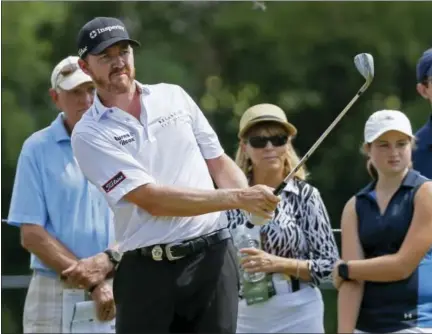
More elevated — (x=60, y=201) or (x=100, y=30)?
(x=100, y=30)

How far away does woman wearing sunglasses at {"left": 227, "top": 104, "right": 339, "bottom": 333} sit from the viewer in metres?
6.74

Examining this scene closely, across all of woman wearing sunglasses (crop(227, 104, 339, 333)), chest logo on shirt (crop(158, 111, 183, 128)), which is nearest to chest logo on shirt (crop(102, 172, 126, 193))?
chest logo on shirt (crop(158, 111, 183, 128))

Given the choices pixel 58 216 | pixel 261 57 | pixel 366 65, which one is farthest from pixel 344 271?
pixel 261 57

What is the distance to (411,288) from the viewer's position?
6188 millimetres

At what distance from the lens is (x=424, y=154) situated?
21.3ft

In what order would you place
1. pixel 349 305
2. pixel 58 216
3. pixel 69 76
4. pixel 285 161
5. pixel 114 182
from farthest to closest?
pixel 69 76, pixel 58 216, pixel 285 161, pixel 349 305, pixel 114 182

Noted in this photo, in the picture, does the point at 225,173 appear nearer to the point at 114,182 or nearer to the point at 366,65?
the point at 114,182

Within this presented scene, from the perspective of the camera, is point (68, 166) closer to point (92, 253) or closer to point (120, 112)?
point (92, 253)

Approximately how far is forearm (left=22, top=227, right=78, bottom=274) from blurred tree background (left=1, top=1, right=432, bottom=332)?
31.7ft

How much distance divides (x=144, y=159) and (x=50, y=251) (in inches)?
47.3

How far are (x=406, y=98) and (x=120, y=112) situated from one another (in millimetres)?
13527

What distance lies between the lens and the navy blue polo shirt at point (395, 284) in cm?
615

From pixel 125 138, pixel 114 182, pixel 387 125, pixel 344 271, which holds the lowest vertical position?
pixel 344 271

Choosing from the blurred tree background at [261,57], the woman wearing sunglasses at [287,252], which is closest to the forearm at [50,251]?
the woman wearing sunglasses at [287,252]
